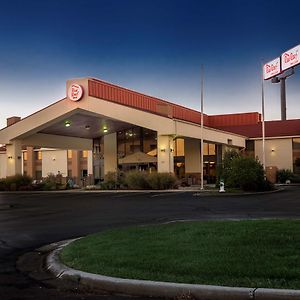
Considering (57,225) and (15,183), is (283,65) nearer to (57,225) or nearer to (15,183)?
(15,183)

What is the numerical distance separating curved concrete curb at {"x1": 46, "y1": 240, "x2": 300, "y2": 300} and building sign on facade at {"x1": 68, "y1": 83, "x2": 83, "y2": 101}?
104 feet

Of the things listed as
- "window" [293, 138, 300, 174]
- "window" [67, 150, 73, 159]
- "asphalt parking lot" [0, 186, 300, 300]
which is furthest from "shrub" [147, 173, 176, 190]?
"window" [67, 150, 73, 159]

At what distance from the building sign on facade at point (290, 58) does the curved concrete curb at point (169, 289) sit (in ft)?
145

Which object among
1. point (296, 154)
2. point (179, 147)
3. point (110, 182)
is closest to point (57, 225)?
point (110, 182)

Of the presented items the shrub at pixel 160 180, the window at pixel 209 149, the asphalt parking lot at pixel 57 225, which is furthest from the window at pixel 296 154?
the asphalt parking lot at pixel 57 225

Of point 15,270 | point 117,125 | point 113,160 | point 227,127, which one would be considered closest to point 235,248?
point 15,270

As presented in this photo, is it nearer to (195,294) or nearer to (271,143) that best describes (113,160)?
(271,143)

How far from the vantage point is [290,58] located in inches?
1900

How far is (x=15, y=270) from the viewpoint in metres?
8.50

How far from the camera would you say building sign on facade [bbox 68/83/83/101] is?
126 ft

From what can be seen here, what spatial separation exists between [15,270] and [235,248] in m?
3.89

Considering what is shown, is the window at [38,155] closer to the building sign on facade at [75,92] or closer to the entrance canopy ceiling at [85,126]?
the entrance canopy ceiling at [85,126]

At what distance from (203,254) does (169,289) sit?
1.71 m

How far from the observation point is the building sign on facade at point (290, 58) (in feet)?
156
